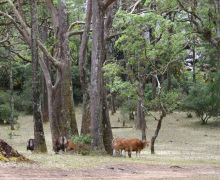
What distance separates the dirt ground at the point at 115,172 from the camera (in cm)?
1202

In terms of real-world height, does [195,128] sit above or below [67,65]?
below

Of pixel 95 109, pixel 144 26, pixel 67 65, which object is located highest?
pixel 144 26

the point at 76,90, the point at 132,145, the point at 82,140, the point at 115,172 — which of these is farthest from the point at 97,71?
Answer: the point at 76,90

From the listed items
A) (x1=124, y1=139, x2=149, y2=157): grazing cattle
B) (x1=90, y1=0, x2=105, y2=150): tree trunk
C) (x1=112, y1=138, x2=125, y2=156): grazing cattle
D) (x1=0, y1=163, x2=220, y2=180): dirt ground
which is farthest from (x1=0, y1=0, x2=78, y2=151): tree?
(x1=0, y1=163, x2=220, y2=180): dirt ground

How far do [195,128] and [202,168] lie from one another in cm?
2228

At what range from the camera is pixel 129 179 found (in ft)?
39.9

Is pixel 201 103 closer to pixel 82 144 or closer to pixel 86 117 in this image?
pixel 86 117

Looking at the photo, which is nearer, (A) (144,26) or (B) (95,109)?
(B) (95,109)

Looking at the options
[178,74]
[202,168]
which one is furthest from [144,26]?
[178,74]

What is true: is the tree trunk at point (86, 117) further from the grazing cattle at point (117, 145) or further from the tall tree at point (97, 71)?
the tall tree at point (97, 71)

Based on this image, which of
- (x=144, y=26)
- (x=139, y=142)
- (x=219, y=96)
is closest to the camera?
(x=139, y=142)

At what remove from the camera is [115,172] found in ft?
44.5

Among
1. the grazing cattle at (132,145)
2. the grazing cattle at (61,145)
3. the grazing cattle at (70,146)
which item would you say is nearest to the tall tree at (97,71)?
the grazing cattle at (70,146)

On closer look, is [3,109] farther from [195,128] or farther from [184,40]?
[184,40]
